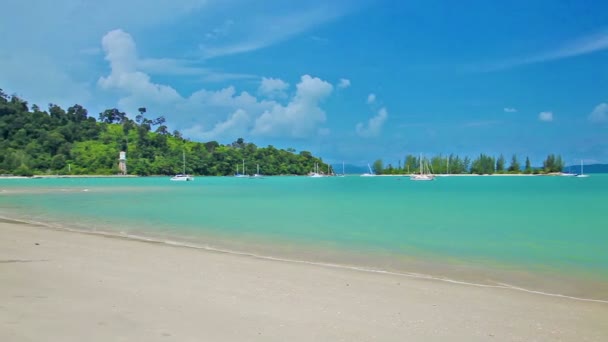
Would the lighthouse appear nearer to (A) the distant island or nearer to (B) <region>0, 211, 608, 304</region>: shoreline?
(A) the distant island

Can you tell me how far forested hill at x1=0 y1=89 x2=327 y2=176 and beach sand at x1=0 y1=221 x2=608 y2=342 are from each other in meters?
150

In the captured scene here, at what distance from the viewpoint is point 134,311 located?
5.91 m

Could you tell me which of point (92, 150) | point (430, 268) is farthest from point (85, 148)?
point (430, 268)

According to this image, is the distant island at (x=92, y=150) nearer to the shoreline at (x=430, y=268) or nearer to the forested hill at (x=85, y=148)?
the forested hill at (x=85, y=148)

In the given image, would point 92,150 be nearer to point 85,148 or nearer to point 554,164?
point 85,148

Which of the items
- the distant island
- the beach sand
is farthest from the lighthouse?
the beach sand

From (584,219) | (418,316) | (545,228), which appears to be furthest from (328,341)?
(584,219)

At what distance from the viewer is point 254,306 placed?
6434 mm

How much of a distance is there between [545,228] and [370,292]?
17243mm

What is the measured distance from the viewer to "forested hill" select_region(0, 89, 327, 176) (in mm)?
147625

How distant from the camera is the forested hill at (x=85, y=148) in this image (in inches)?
5812

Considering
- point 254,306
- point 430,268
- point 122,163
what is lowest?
point 430,268

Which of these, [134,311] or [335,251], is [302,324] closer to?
[134,311]

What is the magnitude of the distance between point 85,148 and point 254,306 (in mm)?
175593
